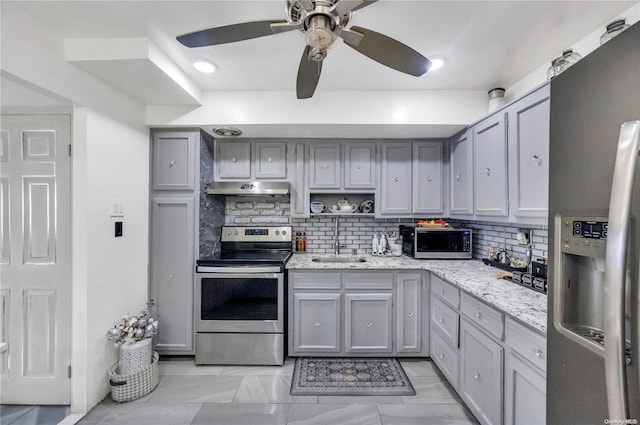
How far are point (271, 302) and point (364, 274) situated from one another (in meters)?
0.86

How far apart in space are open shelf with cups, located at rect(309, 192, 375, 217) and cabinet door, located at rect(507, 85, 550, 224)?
1316 millimetres

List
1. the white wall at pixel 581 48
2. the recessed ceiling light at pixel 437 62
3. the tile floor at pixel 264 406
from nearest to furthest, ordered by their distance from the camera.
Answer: the white wall at pixel 581 48, the tile floor at pixel 264 406, the recessed ceiling light at pixel 437 62

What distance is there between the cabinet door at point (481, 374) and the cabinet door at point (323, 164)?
171 centimetres

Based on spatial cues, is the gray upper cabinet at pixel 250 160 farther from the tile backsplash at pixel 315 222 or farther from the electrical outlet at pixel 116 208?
the electrical outlet at pixel 116 208

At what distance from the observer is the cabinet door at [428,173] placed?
112 inches

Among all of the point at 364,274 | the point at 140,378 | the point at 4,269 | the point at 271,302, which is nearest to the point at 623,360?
the point at 364,274

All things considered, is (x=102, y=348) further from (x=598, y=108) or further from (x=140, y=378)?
(x=598, y=108)

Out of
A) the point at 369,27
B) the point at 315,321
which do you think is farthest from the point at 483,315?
the point at 369,27

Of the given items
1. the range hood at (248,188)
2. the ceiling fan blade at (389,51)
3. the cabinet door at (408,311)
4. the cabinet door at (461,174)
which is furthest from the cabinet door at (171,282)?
the cabinet door at (461,174)

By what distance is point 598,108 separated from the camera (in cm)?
71

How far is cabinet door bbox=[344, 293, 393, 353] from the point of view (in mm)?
2441

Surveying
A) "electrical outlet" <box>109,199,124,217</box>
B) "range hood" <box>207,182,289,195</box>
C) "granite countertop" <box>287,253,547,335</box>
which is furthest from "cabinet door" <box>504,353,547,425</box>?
"electrical outlet" <box>109,199,124,217</box>

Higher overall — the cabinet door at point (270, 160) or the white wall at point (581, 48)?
the white wall at point (581, 48)

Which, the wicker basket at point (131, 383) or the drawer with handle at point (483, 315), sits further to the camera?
the wicker basket at point (131, 383)
